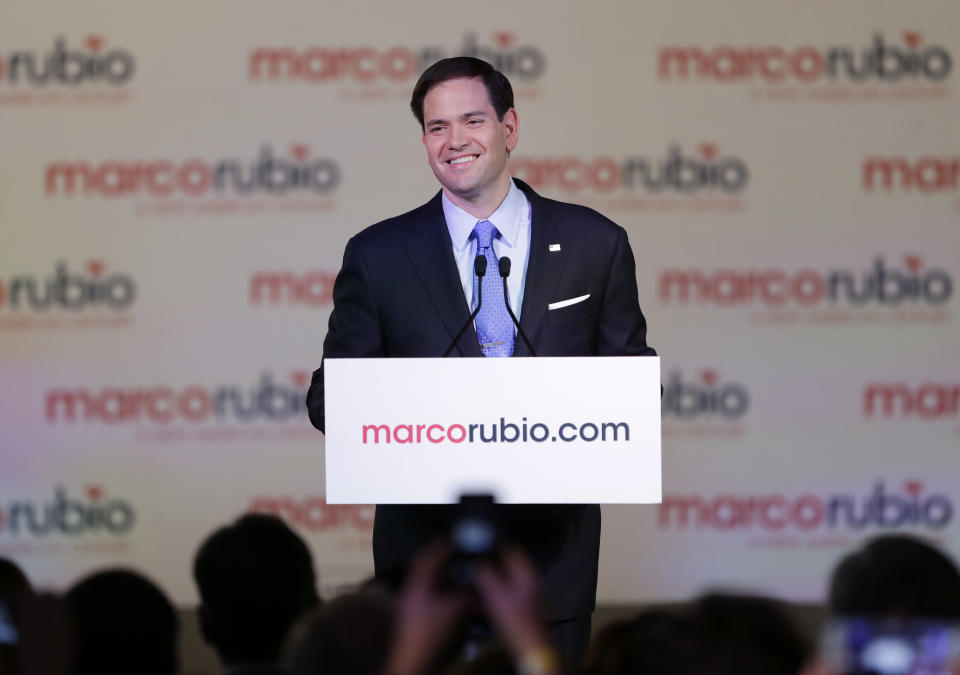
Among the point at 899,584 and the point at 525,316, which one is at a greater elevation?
the point at 525,316

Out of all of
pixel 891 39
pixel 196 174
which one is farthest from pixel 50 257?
pixel 891 39

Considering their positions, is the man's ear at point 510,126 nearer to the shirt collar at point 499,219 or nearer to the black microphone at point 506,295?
the shirt collar at point 499,219

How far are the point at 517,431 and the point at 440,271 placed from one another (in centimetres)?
58

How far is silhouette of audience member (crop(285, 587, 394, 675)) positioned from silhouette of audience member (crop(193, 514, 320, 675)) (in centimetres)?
37

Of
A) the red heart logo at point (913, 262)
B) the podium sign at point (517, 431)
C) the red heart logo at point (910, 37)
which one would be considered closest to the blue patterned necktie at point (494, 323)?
the podium sign at point (517, 431)

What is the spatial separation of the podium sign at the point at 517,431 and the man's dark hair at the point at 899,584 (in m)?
0.58

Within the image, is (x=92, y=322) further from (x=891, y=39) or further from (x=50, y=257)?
(x=891, y=39)

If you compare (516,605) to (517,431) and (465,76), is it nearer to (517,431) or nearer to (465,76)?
(517,431)

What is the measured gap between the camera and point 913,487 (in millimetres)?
5926

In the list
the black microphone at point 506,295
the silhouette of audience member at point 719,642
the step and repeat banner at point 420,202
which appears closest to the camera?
the silhouette of audience member at point 719,642

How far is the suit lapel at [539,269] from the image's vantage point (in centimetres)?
295

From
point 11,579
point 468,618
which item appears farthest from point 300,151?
point 468,618

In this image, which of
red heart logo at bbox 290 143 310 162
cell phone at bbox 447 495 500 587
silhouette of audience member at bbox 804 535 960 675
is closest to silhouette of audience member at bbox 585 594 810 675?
silhouette of audience member at bbox 804 535 960 675

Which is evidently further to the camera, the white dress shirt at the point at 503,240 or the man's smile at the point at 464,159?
the man's smile at the point at 464,159
